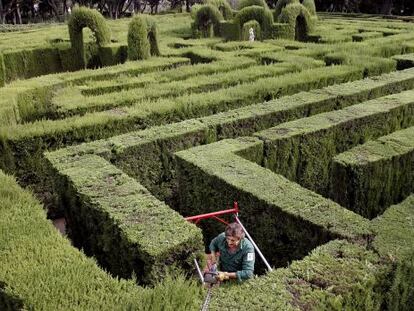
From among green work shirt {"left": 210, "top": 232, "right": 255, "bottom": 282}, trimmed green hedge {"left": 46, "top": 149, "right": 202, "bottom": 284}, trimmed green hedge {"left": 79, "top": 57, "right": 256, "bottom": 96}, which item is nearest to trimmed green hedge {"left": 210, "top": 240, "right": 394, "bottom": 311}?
green work shirt {"left": 210, "top": 232, "right": 255, "bottom": 282}

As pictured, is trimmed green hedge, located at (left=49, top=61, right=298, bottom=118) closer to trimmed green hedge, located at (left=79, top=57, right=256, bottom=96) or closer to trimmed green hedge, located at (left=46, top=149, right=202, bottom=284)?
trimmed green hedge, located at (left=79, top=57, right=256, bottom=96)

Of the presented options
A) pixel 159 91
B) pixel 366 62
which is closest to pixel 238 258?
pixel 159 91

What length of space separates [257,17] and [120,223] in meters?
16.7

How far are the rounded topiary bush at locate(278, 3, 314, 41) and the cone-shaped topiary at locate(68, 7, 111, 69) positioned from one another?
773cm

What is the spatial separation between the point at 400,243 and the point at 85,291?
10.9ft

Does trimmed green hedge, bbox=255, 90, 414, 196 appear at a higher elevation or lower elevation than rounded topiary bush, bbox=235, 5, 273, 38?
lower

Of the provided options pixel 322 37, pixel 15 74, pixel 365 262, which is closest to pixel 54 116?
pixel 365 262

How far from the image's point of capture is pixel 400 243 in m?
5.15

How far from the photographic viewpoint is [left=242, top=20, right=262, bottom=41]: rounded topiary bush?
20516mm

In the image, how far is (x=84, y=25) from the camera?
663 inches

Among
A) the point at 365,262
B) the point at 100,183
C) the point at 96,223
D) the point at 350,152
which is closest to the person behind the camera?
the point at 365,262

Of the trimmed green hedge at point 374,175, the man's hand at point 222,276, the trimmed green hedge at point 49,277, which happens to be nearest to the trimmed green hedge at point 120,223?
the trimmed green hedge at point 49,277

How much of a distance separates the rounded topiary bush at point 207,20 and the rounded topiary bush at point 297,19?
113 inches

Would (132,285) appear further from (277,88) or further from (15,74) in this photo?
(15,74)
